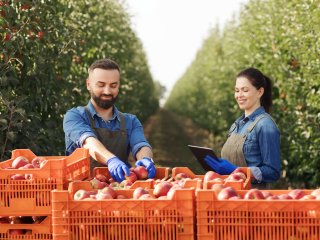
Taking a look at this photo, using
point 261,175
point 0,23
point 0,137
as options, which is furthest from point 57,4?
point 261,175

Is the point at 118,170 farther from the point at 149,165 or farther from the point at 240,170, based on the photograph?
the point at 240,170

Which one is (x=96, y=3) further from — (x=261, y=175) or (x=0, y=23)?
(x=261, y=175)

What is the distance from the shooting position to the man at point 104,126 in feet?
14.9

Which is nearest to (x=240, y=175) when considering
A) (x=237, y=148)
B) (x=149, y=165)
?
(x=149, y=165)

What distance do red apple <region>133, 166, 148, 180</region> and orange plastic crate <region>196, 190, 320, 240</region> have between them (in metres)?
0.98

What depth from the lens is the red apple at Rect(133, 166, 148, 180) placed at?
13.6 ft

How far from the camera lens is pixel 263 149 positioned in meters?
4.67

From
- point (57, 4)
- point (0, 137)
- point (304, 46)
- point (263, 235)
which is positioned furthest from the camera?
point (304, 46)

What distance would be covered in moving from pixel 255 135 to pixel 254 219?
161 cm

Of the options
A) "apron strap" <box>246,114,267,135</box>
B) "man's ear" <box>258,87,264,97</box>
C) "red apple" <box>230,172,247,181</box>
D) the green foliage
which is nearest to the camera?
"red apple" <box>230,172,247,181</box>

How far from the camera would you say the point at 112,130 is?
4848 millimetres

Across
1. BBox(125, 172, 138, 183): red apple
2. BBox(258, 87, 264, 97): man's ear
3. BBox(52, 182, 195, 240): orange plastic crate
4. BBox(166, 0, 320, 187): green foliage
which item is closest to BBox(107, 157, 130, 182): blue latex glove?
BBox(125, 172, 138, 183): red apple

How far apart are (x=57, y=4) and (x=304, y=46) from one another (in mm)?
2868

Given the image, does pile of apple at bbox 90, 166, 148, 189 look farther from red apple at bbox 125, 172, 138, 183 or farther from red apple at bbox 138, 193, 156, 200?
red apple at bbox 138, 193, 156, 200
